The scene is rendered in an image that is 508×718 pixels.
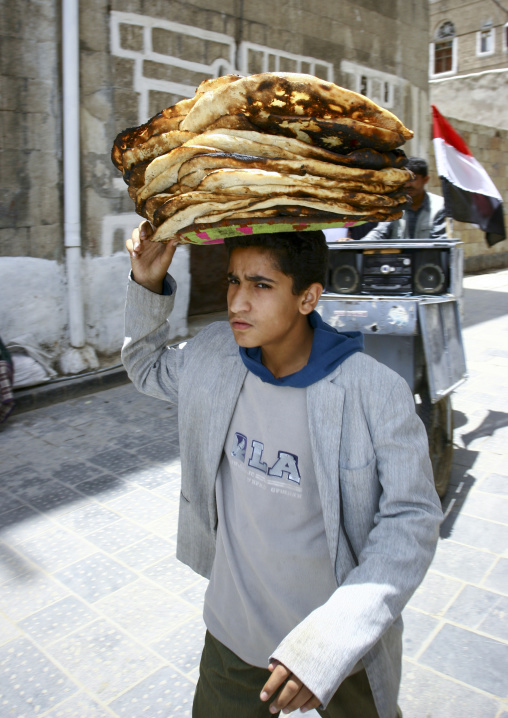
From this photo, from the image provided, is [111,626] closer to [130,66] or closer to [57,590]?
[57,590]

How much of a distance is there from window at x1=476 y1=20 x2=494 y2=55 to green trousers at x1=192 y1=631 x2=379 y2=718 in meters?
27.0

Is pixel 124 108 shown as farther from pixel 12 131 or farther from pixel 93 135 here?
pixel 12 131

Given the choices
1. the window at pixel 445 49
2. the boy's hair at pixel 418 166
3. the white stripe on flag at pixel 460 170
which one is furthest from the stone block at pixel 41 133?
the window at pixel 445 49

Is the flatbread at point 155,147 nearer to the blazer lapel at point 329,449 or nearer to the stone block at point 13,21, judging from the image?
the blazer lapel at point 329,449

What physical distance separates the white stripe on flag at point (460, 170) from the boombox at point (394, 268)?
2.58 feet

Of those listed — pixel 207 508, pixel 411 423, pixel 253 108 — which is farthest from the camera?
pixel 207 508

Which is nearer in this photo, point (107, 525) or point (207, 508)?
point (207, 508)

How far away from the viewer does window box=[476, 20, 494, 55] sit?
2347 cm

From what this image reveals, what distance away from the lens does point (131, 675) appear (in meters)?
2.34

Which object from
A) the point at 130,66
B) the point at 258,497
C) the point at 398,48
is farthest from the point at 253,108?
the point at 398,48

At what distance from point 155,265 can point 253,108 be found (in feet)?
1.79

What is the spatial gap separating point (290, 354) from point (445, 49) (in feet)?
92.7

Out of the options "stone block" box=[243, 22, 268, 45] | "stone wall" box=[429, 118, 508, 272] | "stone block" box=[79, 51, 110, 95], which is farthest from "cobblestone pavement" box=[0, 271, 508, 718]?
"stone wall" box=[429, 118, 508, 272]

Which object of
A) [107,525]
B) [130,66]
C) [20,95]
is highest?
[130,66]
